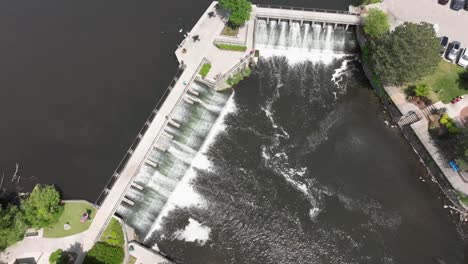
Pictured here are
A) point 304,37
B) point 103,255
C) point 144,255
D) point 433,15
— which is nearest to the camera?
point 103,255

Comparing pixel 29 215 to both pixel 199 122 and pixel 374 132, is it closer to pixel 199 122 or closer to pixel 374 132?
pixel 199 122

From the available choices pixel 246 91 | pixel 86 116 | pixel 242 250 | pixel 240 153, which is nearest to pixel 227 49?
pixel 246 91

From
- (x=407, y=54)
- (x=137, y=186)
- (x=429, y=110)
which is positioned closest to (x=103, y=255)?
(x=137, y=186)

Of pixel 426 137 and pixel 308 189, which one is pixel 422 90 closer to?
pixel 426 137

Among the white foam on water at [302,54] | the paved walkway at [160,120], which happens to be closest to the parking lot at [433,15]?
the white foam on water at [302,54]

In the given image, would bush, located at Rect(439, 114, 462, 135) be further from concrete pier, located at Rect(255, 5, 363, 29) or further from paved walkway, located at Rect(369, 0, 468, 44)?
concrete pier, located at Rect(255, 5, 363, 29)

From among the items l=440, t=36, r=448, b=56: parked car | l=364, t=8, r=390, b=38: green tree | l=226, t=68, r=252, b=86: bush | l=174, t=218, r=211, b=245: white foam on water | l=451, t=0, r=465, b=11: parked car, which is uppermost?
l=451, t=0, r=465, b=11: parked car

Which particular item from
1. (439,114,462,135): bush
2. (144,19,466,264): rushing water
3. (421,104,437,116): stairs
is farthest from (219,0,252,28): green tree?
(439,114,462,135): bush
